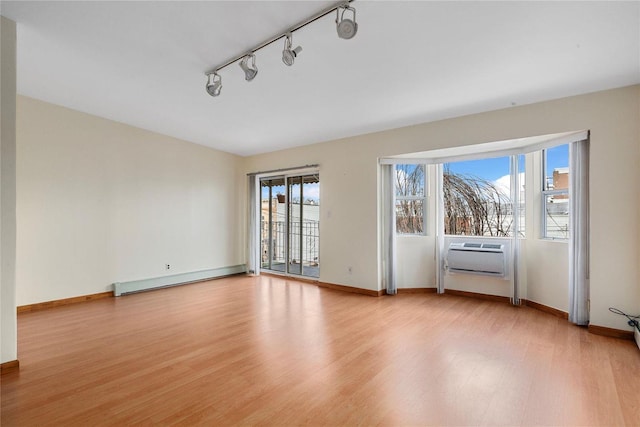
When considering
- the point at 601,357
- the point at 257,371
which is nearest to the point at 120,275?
the point at 257,371

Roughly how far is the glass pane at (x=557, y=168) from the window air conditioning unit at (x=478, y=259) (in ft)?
3.42

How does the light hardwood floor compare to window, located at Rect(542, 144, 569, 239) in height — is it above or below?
below

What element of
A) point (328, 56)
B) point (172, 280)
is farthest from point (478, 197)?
point (172, 280)

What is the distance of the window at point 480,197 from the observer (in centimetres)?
426

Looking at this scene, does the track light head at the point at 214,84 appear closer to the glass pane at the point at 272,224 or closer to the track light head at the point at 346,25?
the track light head at the point at 346,25

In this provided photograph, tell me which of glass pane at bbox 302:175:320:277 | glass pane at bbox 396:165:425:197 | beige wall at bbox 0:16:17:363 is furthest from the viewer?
glass pane at bbox 302:175:320:277

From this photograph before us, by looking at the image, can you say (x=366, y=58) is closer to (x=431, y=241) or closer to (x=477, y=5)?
(x=477, y=5)

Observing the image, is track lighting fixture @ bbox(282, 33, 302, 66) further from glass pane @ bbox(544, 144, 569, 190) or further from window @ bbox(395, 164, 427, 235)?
glass pane @ bbox(544, 144, 569, 190)

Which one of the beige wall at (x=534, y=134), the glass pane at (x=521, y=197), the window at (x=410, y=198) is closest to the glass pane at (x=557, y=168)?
the glass pane at (x=521, y=197)

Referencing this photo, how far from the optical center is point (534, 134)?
3.42 m

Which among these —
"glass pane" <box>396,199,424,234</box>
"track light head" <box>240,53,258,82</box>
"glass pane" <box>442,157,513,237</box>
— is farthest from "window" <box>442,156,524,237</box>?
"track light head" <box>240,53,258,82</box>

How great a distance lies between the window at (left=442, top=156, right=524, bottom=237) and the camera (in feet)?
14.0

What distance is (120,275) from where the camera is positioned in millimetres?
4574

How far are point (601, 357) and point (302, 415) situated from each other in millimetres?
2665
